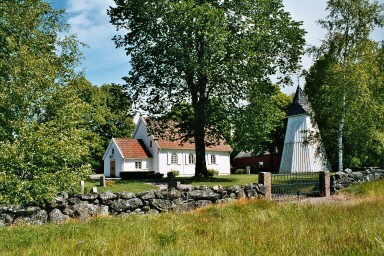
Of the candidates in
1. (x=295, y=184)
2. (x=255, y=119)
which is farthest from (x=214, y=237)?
(x=255, y=119)

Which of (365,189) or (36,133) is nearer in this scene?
(36,133)

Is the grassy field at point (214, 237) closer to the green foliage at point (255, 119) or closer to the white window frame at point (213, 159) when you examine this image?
the green foliage at point (255, 119)

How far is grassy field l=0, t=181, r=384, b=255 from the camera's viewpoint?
621 centimetres

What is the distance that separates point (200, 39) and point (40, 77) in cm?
1620

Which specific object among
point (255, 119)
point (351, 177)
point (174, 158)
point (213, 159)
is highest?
point (255, 119)

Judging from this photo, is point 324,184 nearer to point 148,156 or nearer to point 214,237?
point 214,237

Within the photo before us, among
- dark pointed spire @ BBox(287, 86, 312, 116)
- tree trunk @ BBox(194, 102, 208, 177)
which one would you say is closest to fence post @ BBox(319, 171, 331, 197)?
tree trunk @ BBox(194, 102, 208, 177)

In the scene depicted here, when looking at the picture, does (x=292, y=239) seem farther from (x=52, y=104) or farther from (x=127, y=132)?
(x=127, y=132)

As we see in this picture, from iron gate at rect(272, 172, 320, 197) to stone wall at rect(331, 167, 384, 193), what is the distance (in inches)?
44.4

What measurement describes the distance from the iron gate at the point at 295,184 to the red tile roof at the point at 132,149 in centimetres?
3173

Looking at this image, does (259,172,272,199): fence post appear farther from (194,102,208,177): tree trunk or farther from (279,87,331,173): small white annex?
(279,87,331,173): small white annex

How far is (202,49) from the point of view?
27172 mm

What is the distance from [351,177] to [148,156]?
31.9 m

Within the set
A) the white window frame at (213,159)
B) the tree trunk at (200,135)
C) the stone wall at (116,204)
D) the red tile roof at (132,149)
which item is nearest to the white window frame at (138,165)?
the red tile roof at (132,149)
